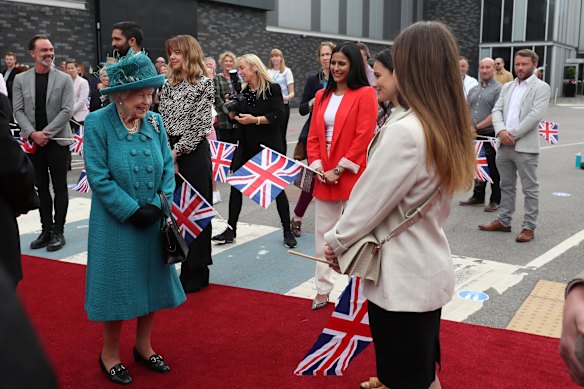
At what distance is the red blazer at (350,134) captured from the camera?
470 centimetres

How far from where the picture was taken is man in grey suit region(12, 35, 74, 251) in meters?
6.64

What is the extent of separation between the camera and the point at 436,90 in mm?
2584

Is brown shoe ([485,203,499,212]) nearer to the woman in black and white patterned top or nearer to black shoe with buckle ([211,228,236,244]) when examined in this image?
black shoe with buckle ([211,228,236,244])

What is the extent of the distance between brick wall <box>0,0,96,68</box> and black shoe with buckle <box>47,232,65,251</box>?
12.3 meters

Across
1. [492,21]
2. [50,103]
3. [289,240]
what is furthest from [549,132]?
[492,21]

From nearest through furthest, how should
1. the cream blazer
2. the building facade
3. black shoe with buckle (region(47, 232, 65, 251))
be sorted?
the cream blazer
black shoe with buckle (region(47, 232, 65, 251))
the building facade

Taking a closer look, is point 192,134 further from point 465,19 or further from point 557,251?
point 465,19

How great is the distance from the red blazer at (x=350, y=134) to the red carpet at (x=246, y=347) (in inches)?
37.9

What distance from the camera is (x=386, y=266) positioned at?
2.65 metres

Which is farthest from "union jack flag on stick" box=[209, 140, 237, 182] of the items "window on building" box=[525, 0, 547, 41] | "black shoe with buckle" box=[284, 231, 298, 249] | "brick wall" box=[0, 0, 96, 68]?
"window on building" box=[525, 0, 547, 41]

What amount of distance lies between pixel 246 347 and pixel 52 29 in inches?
655

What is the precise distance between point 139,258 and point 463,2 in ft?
133

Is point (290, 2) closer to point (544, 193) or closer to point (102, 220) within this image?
point (544, 193)

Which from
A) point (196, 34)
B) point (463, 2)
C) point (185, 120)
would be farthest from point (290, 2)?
point (185, 120)
